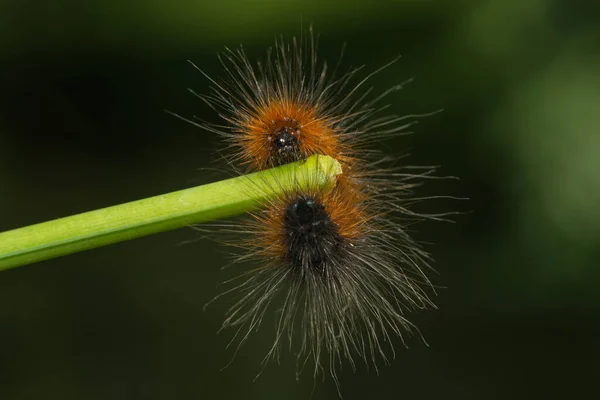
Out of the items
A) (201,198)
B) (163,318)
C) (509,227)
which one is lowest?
(201,198)

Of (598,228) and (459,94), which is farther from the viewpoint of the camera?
(459,94)

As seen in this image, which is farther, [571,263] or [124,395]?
[124,395]

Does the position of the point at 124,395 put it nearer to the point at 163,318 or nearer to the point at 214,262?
the point at 163,318

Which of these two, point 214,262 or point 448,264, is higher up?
point 214,262

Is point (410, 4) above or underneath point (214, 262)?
above

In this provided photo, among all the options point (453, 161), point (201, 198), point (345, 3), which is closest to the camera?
point (201, 198)

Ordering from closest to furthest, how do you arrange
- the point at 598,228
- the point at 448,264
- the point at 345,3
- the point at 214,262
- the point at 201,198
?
the point at 201,198 → the point at 598,228 → the point at 345,3 → the point at 448,264 → the point at 214,262

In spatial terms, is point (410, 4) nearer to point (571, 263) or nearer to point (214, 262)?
point (571, 263)

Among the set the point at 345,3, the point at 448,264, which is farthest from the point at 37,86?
the point at 448,264

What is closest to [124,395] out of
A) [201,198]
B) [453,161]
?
[453,161]
